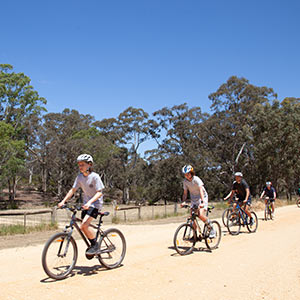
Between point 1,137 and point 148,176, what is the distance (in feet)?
83.6

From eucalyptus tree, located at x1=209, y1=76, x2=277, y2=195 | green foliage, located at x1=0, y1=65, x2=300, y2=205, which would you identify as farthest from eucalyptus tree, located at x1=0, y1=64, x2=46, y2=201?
eucalyptus tree, located at x1=209, y1=76, x2=277, y2=195

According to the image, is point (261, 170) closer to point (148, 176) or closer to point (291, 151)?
point (291, 151)

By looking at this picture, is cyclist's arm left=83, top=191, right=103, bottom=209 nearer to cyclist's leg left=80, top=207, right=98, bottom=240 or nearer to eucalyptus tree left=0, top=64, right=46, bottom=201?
cyclist's leg left=80, top=207, right=98, bottom=240

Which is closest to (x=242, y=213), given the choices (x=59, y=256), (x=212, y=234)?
(x=212, y=234)

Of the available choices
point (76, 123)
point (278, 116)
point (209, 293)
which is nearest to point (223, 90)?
point (278, 116)

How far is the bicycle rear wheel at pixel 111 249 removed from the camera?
6.12 metres

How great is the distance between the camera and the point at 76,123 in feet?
185

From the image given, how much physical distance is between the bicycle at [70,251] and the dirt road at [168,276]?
17cm

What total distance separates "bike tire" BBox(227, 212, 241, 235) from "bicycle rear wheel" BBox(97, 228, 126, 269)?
5.16m

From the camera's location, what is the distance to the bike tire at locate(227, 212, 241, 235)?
10.8 metres

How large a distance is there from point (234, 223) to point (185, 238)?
146 inches

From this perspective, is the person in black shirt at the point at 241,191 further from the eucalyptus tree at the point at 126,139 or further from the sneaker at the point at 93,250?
the eucalyptus tree at the point at 126,139

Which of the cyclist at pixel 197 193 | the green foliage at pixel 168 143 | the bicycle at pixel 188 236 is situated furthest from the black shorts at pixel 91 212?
the green foliage at pixel 168 143

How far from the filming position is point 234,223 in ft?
35.7
